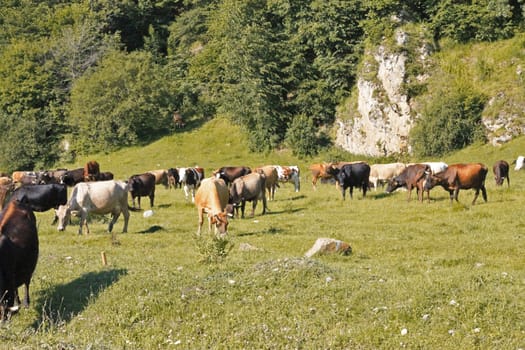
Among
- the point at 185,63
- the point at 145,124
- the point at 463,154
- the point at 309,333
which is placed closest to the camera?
the point at 309,333

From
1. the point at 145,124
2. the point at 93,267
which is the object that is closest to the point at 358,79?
the point at 145,124

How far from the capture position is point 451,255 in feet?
57.1

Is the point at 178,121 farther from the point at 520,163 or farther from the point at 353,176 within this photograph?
the point at 353,176

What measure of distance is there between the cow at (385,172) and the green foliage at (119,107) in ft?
109

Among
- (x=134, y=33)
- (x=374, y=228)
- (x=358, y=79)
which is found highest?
(x=134, y=33)

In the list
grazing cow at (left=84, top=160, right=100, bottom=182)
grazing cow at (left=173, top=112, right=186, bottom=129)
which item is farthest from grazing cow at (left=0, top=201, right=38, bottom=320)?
grazing cow at (left=173, top=112, right=186, bottom=129)

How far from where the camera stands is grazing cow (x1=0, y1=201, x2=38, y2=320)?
455 inches

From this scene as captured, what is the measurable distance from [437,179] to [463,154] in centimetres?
2209

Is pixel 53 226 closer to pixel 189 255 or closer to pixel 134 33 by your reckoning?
pixel 189 255

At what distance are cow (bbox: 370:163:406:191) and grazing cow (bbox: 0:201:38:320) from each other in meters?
27.5

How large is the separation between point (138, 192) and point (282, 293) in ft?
68.7

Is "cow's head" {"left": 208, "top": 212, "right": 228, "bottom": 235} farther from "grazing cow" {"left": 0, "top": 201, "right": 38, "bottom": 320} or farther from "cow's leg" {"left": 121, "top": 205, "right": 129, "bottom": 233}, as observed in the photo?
"grazing cow" {"left": 0, "top": 201, "right": 38, "bottom": 320}

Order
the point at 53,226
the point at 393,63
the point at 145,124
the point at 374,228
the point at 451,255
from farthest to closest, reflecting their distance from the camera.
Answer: the point at 145,124 → the point at 393,63 → the point at 53,226 → the point at 374,228 → the point at 451,255

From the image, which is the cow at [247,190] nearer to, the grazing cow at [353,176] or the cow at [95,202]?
the cow at [95,202]
